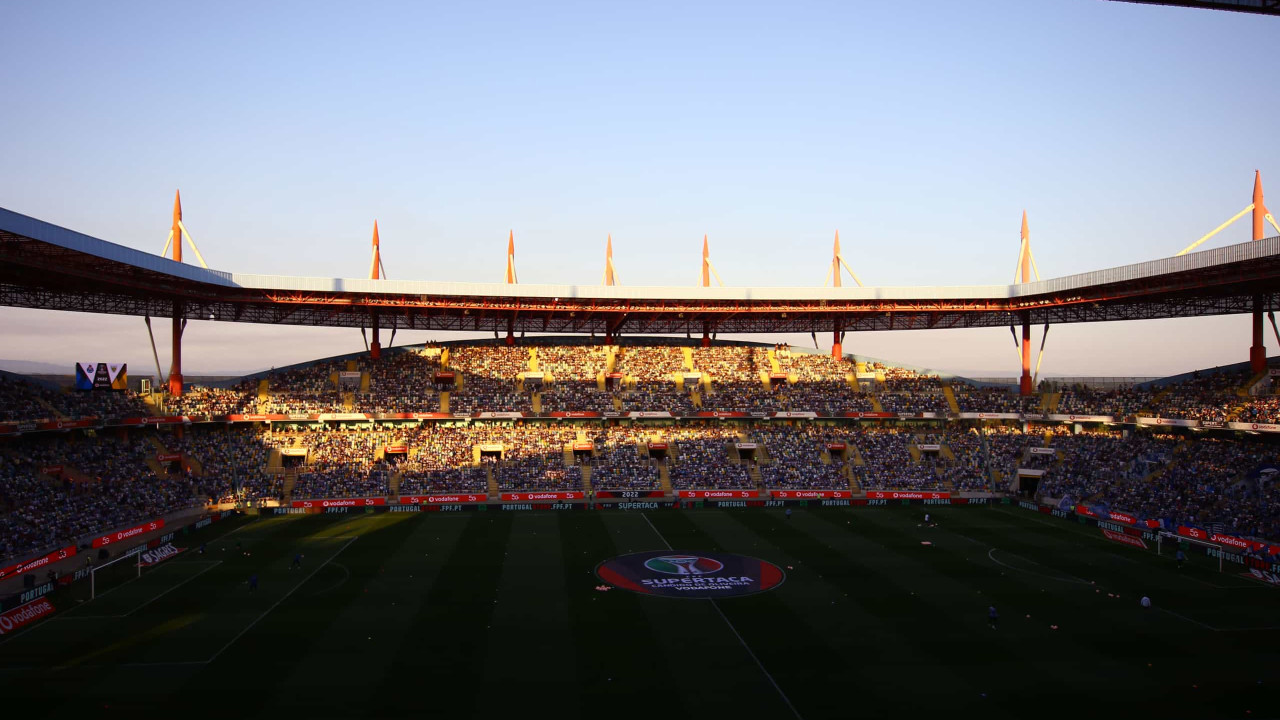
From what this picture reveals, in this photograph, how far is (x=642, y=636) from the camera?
26.7 metres

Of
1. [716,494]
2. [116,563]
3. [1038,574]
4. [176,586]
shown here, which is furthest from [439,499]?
[1038,574]

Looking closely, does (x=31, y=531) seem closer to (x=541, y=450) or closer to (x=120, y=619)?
(x=120, y=619)

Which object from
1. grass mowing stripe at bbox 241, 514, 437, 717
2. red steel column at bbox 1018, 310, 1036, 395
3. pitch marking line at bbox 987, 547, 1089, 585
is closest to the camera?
grass mowing stripe at bbox 241, 514, 437, 717

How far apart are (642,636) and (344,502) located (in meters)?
30.8

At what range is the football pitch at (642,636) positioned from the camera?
21547 millimetres

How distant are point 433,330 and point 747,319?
2608cm

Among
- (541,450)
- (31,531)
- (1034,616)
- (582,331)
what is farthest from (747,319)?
(31,531)

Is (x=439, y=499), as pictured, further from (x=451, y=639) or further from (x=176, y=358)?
(x=451, y=639)

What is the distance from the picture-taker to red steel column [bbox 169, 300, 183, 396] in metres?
55.5

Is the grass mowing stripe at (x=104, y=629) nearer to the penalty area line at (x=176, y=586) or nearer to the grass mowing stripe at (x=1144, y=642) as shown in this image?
the penalty area line at (x=176, y=586)

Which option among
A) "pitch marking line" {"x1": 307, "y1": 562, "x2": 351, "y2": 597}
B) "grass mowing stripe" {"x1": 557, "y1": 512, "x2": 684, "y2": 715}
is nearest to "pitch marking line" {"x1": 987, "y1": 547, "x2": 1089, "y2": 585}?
"grass mowing stripe" {"x1": 557, "y1": 512, "x2": 684, "y2": 715}

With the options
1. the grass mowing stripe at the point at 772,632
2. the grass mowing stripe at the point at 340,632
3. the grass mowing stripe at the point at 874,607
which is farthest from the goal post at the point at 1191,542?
the grass mowing stripe at the point at 340,632

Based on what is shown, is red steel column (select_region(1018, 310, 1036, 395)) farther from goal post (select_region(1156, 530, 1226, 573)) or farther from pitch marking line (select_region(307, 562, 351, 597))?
pitch marking line (select_region(307, 562, 351, 597))

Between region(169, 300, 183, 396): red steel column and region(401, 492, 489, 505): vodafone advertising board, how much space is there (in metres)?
18.5
